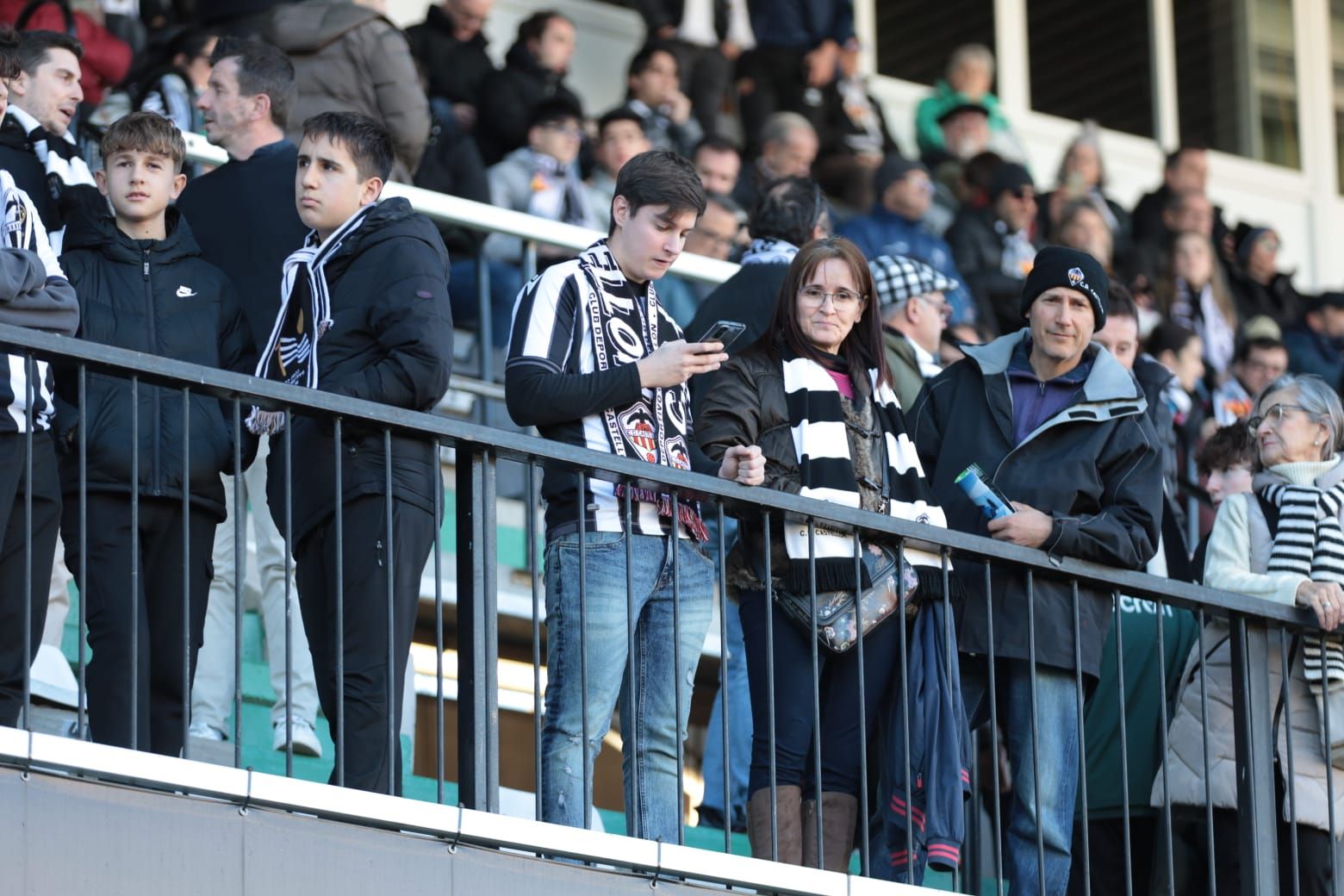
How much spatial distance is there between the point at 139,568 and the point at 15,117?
1.46 meters

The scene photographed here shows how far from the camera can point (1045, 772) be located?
683 cm

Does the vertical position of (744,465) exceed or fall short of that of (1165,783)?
it exceeds it

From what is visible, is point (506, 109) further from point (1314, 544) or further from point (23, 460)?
point (23, 460)

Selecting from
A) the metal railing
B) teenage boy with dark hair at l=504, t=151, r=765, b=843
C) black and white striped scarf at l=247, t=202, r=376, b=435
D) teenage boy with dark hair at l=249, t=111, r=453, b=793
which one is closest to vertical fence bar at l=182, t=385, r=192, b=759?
the metal railing

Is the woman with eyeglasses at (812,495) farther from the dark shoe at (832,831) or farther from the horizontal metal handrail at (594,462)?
the horizontal metal handrail at (594,462)

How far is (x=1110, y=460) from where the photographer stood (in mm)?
7082

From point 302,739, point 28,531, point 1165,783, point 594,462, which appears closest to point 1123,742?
point 1165,783

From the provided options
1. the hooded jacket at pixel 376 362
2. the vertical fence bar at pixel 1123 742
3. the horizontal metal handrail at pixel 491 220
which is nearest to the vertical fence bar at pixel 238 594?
the hooded jacket at pixel 376 362

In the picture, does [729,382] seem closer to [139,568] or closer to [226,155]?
[139,568]

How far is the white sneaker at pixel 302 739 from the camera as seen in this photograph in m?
7.23

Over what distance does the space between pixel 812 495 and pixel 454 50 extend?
568 cm

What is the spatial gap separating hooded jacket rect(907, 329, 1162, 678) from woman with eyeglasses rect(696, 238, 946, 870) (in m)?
0.26

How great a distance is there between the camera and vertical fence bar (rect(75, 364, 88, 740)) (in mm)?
5574

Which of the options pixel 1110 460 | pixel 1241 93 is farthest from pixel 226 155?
pixel 1241 93
